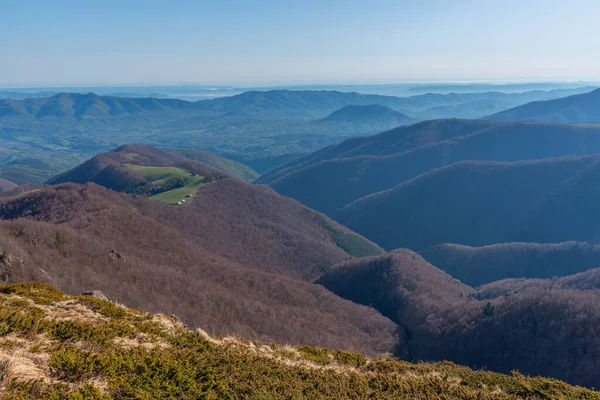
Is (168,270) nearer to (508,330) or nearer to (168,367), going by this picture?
(168,367)

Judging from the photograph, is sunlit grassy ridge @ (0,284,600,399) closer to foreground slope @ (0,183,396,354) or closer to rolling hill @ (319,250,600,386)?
foreground slope @ (0,183,396,354)

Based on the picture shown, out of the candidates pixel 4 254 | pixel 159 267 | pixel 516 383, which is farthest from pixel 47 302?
pixel 159 267

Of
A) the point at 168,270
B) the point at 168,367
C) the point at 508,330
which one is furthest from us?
the point at 168,270

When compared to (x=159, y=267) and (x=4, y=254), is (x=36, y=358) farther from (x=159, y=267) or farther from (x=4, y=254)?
(x=159, y=267)

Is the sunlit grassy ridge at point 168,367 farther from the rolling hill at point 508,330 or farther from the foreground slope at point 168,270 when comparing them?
the rolling hill at point 508,330

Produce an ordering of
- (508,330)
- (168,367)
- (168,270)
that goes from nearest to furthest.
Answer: (168,367) → (508,330) → (168,270)

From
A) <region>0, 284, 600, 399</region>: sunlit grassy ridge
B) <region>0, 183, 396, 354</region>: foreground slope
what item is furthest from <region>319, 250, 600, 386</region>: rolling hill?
<region>0, 284, 600, 399</region>: sunlit grassy ridge

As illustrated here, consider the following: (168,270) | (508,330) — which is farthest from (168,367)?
(508,330)
